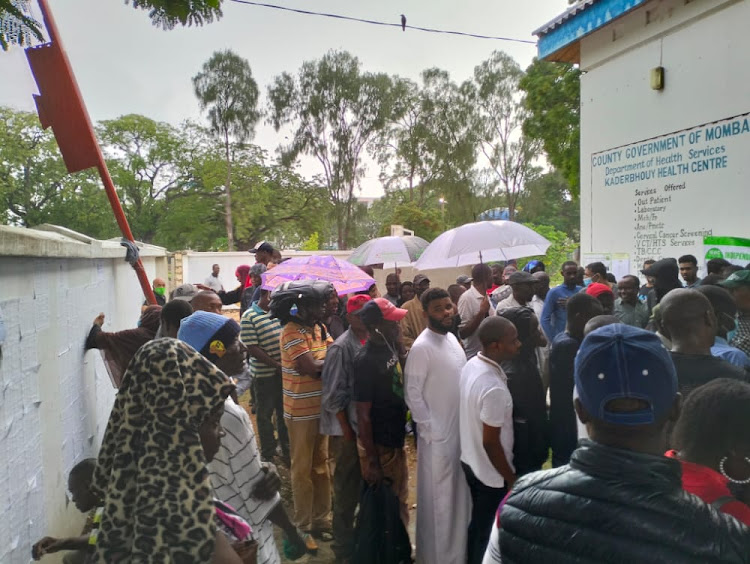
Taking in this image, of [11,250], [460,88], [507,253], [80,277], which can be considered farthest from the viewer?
[460,88]

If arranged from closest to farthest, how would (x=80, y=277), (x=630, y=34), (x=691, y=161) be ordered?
(x=80, y=277), (x=691, y=161), (x=630, y=34)

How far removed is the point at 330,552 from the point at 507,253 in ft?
14.9

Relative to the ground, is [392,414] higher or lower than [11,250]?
lower

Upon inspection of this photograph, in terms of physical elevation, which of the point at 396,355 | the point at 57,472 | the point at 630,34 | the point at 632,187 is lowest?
the point at 57,472

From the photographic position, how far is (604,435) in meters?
1.34

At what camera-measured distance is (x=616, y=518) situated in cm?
119

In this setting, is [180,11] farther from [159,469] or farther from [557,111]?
[557,111]

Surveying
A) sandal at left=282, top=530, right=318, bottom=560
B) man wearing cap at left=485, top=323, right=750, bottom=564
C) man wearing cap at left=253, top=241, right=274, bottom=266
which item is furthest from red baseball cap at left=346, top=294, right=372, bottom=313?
man wearing cap at left=253, top=241, right=274, bottom=266

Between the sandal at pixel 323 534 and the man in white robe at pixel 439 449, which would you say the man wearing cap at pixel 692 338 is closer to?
the man in white robe at pixel 439 449

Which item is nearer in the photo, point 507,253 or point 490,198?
point 507,253

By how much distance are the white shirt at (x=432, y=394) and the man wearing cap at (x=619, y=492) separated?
1.92 meters

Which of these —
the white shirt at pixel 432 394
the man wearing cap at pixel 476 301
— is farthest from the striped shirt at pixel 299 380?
the man wearing cap at pixel 476 301

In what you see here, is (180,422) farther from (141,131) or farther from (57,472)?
(141,131)

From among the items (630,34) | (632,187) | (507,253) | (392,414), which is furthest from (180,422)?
(630,34)
